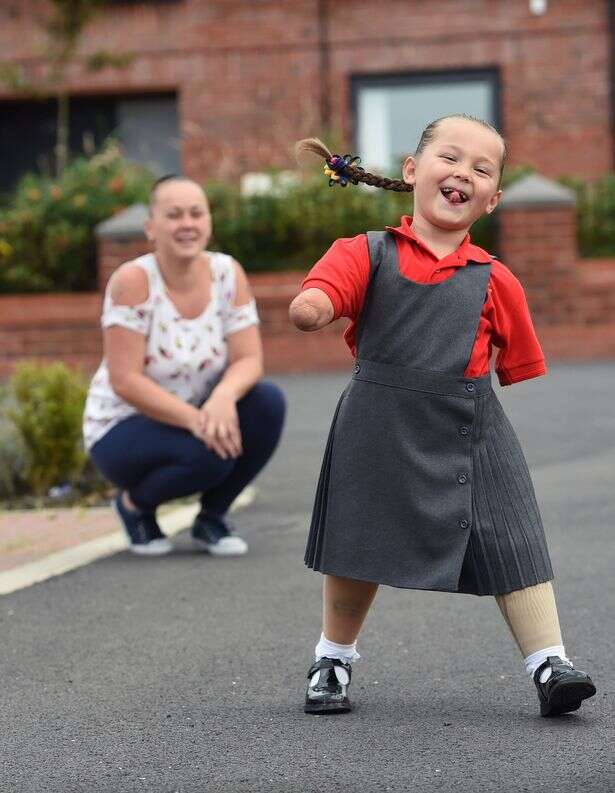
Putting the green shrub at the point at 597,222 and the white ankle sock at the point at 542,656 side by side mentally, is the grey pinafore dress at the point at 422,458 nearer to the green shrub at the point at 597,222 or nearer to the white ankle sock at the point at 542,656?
the white ankle sock at the point at 542,656

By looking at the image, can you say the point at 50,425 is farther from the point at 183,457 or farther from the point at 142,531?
the point at 183,457

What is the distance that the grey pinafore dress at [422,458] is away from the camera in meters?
3.91

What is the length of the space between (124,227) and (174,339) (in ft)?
26.7

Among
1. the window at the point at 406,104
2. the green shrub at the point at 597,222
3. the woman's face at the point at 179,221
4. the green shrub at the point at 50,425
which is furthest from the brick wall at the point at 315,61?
the woman's face at the point at 179,221

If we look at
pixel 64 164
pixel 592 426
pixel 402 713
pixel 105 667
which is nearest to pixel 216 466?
pixel 105 667

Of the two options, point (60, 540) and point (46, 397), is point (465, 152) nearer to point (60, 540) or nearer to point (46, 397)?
point (60, 540)

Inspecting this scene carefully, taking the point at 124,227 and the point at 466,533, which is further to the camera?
the point at 124,227

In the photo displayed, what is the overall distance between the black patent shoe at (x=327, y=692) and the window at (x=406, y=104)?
15366 millimetres

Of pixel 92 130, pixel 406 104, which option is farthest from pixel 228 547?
pixel 92 130

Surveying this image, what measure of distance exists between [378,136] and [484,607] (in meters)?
14.8

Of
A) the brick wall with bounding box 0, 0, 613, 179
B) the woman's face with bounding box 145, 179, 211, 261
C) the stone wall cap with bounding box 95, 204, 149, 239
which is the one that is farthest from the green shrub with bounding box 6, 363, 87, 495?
the brick wall with bounding box 0, 0, 613, 179

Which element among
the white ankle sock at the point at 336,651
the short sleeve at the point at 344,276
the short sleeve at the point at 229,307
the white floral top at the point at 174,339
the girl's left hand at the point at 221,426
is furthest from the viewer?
the short sleeve at the point at 229,307

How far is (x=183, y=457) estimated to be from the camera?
6.13m

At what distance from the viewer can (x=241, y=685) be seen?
14.3ft
